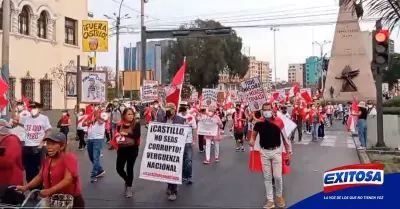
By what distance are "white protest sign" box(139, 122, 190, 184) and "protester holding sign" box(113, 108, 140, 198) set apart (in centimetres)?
23

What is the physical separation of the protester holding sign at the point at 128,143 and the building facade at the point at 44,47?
71.4 ft

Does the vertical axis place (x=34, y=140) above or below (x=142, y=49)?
below

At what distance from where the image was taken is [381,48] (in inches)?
505

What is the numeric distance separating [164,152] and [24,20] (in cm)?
2546

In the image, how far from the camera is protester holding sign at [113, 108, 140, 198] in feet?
30.9

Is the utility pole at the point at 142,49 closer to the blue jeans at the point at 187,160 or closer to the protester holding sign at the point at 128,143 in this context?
the blue jeans at the point at 187,160

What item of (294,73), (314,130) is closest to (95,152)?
(314,130)

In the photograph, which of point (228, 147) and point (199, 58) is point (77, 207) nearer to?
point (228, 147)

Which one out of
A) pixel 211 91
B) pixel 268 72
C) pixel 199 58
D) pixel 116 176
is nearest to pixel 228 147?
pixel 211 91

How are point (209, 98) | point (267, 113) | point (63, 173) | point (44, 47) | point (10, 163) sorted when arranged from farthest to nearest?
point (44, 47) → point (209, 98) → point (267, 113) → point (10, 163) → point (63, 173)

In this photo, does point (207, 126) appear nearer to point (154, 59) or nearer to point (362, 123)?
point (362, 123)

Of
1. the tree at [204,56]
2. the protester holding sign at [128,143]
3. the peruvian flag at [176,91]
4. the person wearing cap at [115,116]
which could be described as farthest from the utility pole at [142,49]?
the tree at [204,56]

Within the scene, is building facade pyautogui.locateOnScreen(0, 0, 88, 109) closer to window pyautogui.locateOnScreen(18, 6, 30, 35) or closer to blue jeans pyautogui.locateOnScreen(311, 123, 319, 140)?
window pyautogui.locateOnScreen(18, 6, 30, 35)

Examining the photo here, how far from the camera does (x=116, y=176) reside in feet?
39.2
